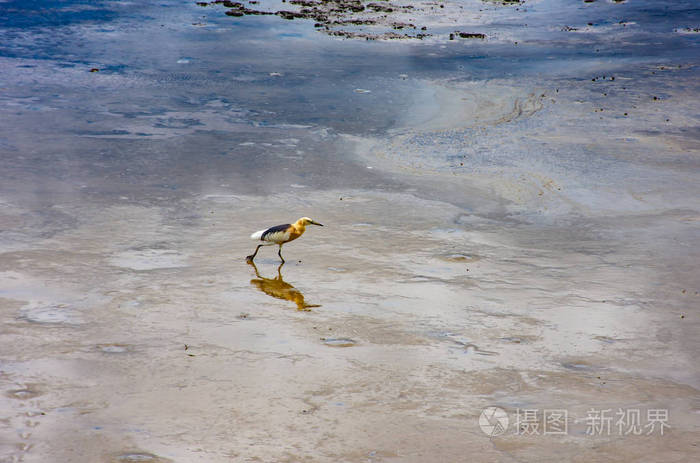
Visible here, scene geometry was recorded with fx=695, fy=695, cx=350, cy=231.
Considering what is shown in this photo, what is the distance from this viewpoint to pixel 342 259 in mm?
7387

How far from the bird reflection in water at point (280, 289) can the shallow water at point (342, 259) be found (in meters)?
0.05

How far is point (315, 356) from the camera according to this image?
17.6 feet

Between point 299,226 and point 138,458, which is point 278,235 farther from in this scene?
point 138,458

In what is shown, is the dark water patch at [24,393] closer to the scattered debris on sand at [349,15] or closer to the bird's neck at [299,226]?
the bird's neck at [299,226]

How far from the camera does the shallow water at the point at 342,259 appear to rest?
14.9 ft

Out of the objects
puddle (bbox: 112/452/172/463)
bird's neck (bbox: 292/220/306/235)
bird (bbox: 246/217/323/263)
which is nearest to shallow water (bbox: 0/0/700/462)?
puddle (bbox: 112/452/172/463)

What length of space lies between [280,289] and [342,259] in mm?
956

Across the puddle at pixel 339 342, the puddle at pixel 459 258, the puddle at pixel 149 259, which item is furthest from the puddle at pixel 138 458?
the puddle at pixel 459 258

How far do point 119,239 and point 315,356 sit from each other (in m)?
3.37

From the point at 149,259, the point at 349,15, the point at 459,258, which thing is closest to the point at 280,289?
the point at 149,259

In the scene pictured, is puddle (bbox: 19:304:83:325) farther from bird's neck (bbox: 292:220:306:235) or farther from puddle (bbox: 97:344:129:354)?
bird's neck (bbox: 292:220:306:235)

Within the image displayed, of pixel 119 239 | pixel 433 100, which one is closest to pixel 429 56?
pixel 433 100

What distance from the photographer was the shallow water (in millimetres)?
4531

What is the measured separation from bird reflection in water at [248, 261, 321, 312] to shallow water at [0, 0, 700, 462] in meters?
0.05
